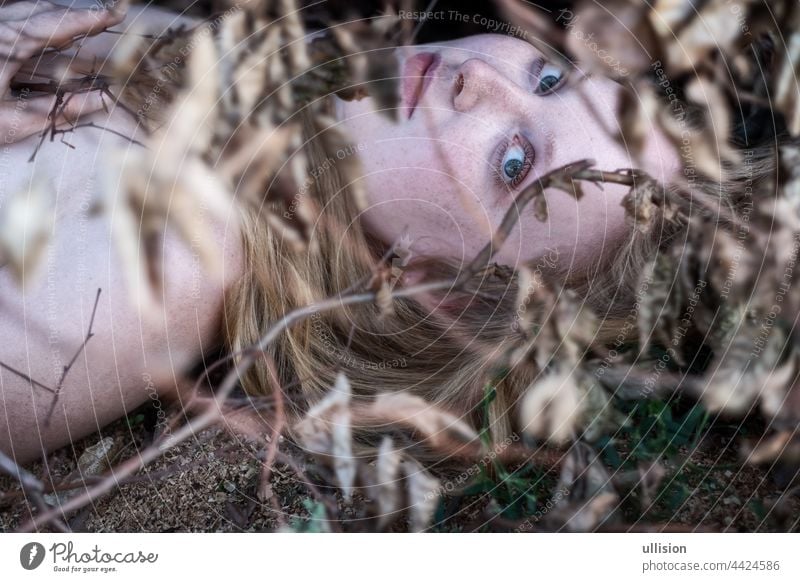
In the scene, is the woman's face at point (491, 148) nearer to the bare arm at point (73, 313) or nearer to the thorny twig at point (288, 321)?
the thorny twig at point (288, 321)

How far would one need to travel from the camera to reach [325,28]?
73 cm

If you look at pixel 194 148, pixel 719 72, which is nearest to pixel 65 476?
pixel 194 148

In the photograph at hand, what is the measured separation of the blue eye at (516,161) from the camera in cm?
71

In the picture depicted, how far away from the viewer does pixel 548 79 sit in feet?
2.38

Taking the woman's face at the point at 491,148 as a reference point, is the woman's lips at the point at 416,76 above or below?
above

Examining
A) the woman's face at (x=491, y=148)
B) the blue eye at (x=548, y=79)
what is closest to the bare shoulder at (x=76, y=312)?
the woman's face at (x=491, y=148)

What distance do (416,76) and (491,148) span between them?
0.10 m
